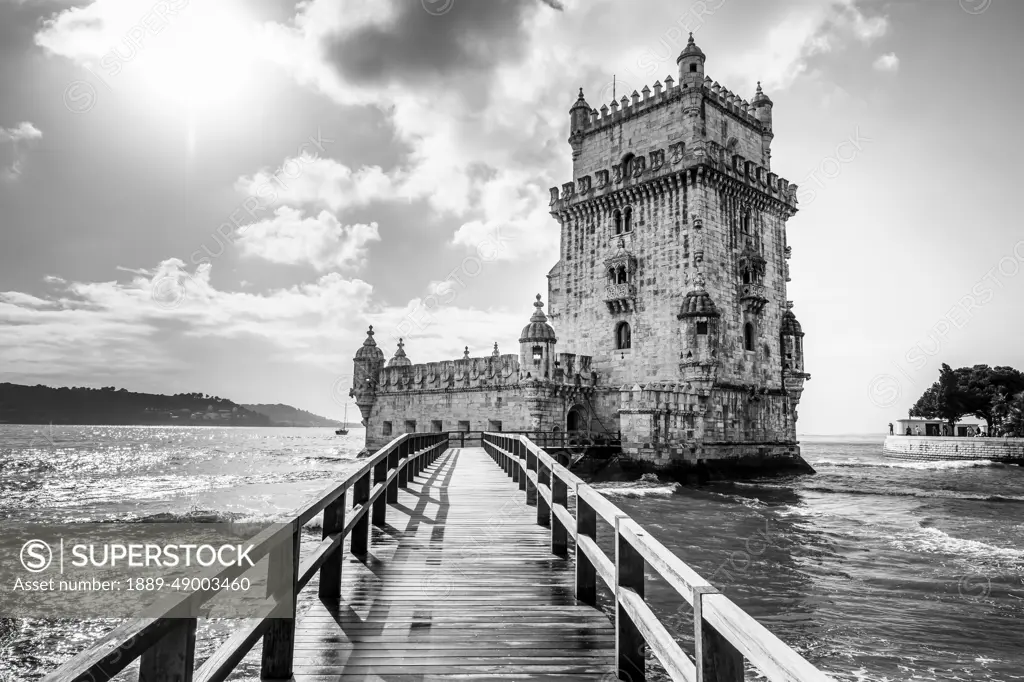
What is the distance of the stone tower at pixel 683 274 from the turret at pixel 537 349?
3.58 meters

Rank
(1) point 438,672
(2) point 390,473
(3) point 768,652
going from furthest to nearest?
(2) point 390,473 → (1) point 438,672 → (3) point 768,652

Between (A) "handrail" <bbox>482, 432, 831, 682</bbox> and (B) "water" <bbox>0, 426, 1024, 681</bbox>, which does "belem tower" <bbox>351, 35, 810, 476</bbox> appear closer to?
(B) "water" <bbox>0, 426, 1024, 681</bbox>

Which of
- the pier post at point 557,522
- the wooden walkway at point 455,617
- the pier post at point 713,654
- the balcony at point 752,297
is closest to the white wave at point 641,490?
the balcony at point 752,297

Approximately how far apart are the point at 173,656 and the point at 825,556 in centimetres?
1496

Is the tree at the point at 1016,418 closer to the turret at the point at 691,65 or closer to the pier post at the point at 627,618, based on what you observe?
the turret at the point at 691,65

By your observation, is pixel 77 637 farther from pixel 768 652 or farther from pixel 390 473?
pixel 768 652

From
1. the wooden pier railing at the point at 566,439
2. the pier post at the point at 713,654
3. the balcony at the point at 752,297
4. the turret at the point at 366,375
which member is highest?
the balcony at the point at 752,297

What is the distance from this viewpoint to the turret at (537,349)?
32.6 m

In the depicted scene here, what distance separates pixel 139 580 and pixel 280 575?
10057 mm

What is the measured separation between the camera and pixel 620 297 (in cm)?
3366

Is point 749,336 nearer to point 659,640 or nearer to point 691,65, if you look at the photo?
point 691,65

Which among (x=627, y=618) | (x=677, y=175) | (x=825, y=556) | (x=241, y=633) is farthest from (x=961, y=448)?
(x=241, y=633)

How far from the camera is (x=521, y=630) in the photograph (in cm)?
504

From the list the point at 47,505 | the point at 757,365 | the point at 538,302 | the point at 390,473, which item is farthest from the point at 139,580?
the point at 757,365
